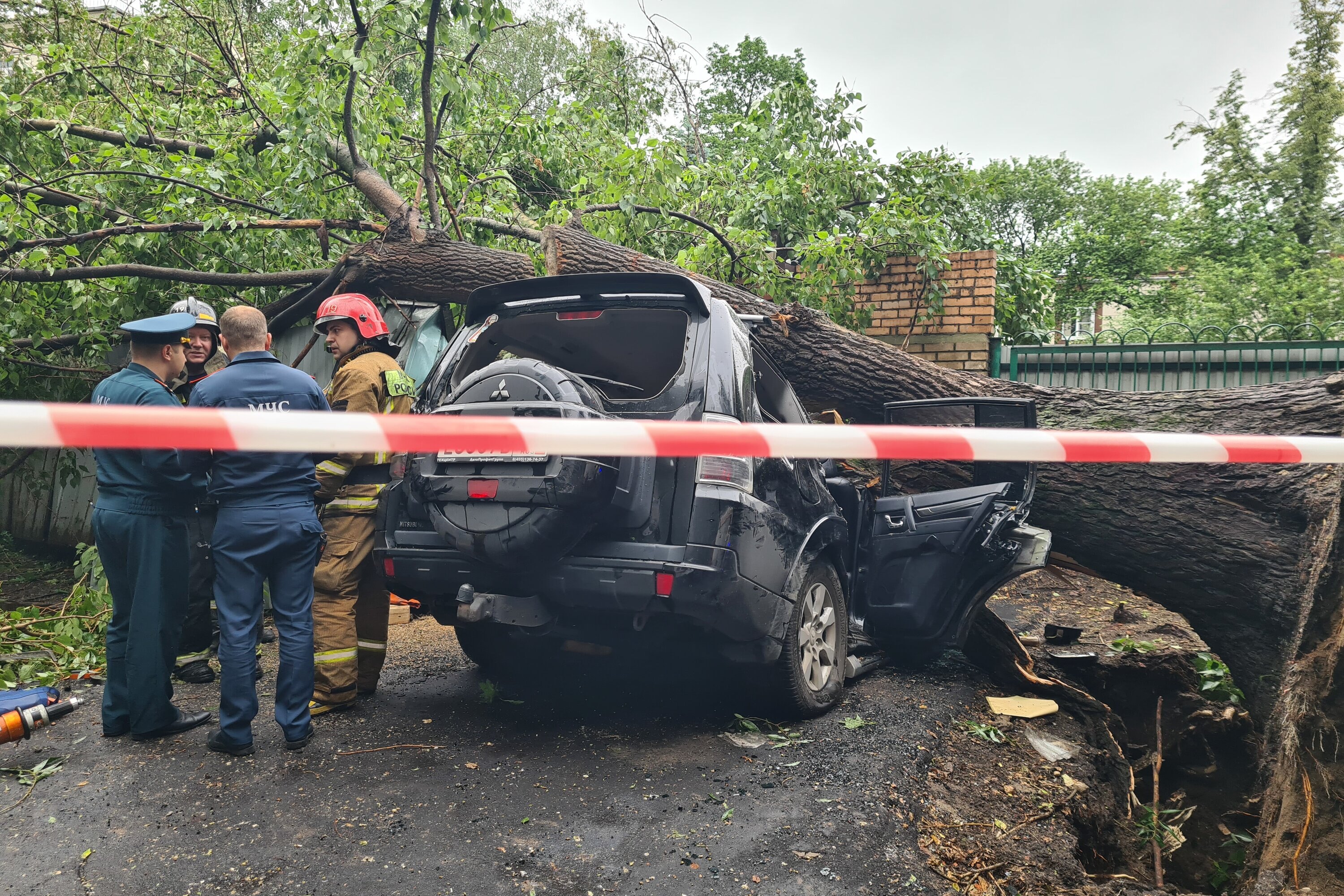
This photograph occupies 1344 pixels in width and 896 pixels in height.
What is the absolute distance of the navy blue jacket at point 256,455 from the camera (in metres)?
3.45

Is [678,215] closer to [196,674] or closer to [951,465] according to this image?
[951,465]

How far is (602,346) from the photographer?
4156mm

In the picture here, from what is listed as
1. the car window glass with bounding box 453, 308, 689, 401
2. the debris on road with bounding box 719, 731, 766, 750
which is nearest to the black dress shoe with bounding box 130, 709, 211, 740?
the car window glass with bounding box 453, 308, 689, 401

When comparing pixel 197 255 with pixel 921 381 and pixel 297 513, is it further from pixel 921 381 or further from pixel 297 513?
pixel 921 381

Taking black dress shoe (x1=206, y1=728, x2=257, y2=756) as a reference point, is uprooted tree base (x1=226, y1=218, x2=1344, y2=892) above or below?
above

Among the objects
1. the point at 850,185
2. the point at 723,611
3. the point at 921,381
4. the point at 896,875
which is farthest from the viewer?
the point at 850,185

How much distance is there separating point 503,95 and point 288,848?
8.62 metres

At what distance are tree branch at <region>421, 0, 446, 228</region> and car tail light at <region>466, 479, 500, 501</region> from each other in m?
3.83

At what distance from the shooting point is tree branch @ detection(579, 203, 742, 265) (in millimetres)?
7531

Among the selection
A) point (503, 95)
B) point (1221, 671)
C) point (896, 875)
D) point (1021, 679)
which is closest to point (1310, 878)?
point (896, 875)

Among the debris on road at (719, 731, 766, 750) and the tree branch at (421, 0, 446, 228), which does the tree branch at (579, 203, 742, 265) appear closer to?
the tree branch at (421, 0, 446, 228)

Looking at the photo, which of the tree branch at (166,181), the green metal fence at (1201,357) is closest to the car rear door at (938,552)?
the green metal fence at (1201,357)

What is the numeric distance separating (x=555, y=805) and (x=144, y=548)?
80.7 inches

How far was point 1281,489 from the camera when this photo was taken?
13.1 ft
